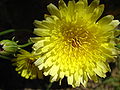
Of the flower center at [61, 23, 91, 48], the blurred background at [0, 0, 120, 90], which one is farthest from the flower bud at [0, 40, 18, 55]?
the blurred background at [0, 0, 120, 90]

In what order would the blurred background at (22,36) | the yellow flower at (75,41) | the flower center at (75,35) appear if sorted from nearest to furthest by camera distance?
the yellow flower at (75,41) < the flower center at (75,35) < the blurred background at (22,36)

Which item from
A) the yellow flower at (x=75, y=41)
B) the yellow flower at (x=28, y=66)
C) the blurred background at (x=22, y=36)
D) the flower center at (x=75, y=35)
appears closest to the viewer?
the yellow flower at (x=75, y=41)

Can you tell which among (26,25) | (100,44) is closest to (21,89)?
(26,25)

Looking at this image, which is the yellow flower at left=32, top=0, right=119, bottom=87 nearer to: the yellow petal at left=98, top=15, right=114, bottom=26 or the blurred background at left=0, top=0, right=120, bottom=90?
the yellow petal at left=98, top=15, right=114, bottom=26

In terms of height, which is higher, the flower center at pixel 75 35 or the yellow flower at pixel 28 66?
the flower center at pixel 75 35

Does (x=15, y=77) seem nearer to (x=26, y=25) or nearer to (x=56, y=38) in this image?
(x=26, y=25)

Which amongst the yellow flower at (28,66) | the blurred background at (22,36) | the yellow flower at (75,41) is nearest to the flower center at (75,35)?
Answer: the yellow flower at (75,41)

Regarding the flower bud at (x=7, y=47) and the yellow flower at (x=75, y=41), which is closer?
the yellow flower at (x=75, y=41)

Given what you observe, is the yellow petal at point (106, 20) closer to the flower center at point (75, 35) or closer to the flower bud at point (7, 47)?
the flower center at point (75, 35)
